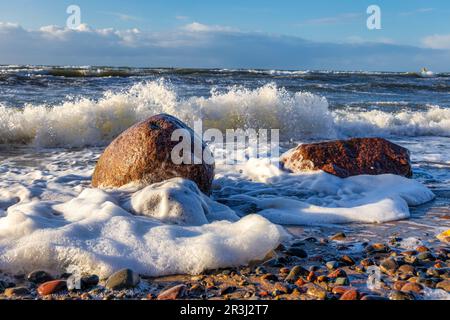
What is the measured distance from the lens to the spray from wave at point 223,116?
25.8ft

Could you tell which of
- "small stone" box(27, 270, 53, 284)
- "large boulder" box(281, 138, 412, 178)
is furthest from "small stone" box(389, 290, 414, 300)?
"large boulder" box(281, 138, 412, 178)

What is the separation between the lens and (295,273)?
94.4 inches

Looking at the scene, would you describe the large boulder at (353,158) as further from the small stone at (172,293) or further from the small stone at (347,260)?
the small stone at (172,293)

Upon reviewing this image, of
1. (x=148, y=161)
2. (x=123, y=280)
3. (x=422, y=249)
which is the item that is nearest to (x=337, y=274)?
(x=422, y=249)

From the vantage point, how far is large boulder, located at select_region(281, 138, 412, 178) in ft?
15.3

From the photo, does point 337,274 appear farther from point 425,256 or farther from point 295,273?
point 425,256

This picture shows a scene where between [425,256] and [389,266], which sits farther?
[425,256]

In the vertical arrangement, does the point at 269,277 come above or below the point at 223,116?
below

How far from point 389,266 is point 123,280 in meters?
1.38

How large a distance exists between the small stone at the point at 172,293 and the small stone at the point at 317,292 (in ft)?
1.93

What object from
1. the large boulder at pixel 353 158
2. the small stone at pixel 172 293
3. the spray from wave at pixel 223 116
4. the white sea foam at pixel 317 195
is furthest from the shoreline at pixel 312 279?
the spray from wave at pixel 223 116

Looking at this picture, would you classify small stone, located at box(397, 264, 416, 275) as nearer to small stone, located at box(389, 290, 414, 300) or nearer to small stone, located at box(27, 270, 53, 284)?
small stone, located at box(389, 290, 414, 300)
